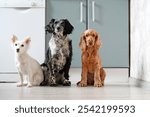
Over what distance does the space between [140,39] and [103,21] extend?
40.3 inches

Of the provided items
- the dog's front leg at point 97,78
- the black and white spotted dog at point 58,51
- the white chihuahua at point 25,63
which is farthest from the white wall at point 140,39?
the white chihuahua at point 25,63

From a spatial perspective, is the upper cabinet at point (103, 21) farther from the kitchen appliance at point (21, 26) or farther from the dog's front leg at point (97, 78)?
the dog's front leg at point (97, 78)

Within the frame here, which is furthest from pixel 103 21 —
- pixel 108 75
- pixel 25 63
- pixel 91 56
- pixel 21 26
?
pixel 25 63

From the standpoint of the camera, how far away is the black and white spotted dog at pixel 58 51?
92.3 inches

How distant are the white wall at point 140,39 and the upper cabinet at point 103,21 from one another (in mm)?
566

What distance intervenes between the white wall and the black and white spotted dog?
21.0 inches

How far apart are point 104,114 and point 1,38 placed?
2235 mm

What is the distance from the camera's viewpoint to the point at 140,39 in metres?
2.45

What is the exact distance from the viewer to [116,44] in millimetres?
3432

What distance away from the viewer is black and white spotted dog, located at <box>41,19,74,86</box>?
234 cm

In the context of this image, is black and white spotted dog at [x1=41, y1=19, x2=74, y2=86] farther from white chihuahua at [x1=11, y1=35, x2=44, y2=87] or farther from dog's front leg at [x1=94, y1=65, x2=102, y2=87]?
dog's front leg at [x1=94, y1=65, x2=102, y2=87]

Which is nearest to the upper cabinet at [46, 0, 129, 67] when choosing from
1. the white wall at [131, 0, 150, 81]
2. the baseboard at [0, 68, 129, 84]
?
the baseboard at [0, 68, 129, 84]

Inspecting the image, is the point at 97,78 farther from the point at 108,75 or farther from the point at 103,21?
the point at 103,21

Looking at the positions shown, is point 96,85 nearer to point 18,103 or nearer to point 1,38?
point 18,103
